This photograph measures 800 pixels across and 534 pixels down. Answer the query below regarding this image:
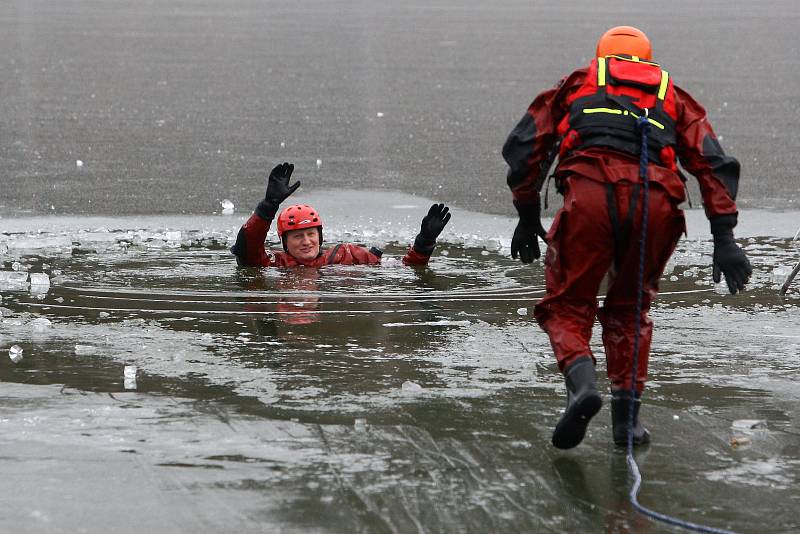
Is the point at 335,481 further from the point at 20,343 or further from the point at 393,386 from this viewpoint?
the point at 20,343

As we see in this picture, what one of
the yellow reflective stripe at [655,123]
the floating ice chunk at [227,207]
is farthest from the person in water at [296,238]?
the yellow reflective stripe at [655,123]

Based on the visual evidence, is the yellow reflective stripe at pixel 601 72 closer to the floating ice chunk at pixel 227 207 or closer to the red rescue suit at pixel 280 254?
the red rescue suit at pixel 280 254

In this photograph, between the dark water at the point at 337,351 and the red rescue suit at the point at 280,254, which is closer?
the dark water at the point at 337,351

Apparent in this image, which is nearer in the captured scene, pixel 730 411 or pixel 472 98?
pixel 730 411

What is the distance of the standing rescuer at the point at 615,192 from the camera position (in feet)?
16.3

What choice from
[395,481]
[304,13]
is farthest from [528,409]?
[304,13]

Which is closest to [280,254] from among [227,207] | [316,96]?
[227,207]

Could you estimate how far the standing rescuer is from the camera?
4969mm

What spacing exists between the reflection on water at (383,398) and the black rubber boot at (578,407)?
11 centimetres

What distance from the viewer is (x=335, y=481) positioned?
4.65 m

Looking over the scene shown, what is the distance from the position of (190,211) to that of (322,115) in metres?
6.46

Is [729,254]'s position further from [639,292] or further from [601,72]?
[601,72]

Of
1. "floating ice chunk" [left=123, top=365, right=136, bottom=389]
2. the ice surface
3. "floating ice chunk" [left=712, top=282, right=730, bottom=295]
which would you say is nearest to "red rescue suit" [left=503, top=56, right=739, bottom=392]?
the ice surface

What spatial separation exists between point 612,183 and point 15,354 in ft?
9.38
